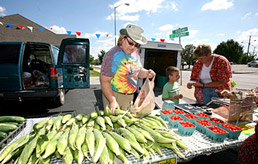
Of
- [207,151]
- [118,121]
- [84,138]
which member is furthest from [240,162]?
[84,138]

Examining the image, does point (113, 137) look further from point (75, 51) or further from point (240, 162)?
point (75, 51)

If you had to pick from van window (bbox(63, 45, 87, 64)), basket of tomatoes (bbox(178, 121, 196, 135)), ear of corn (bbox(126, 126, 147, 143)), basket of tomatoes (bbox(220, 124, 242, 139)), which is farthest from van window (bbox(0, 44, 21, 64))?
basket of tomatoes (bbox(220, 124, 242, 139))

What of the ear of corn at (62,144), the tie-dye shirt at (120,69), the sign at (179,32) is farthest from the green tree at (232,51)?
A: the ear of corn at (62,144)

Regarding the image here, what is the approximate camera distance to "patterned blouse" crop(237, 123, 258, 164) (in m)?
1.36

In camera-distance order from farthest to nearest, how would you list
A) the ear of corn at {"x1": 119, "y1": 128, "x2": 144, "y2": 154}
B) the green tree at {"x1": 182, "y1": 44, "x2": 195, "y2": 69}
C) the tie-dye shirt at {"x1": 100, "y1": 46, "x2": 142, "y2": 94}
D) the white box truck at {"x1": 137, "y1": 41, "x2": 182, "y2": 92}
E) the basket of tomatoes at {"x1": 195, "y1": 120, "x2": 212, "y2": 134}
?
the green tree at {"x1": 182, "y1": 44, "x2": 195, "y2": 69}, the white box truck at {"x1": 137, "y1": 41, "x2": 182, "y2": 92}, the tie-dye shirt at {"x1": 100, "y1": 46, "x2": 142, "y2": 94}, the basket of tomatoes at {"x1": 195, "y1": 120, "x2": 212, "y2": 134}, the ear of corn at {"x1": 119, "y1": 128, "x2": 144, "y2": 154}

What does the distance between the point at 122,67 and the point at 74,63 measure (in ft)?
12.3

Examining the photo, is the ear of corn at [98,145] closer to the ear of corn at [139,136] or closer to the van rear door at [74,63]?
the ear of corn at [139,136]

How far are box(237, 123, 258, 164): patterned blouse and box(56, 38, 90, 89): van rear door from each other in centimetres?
504

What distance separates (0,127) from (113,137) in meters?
1.27

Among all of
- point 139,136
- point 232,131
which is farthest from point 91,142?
point 232,131

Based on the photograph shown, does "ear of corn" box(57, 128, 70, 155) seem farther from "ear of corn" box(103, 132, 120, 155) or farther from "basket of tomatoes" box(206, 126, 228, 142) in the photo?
"basket of tomatoes" box(206, 126, 228, 142)

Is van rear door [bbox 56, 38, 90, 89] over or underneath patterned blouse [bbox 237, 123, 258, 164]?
over

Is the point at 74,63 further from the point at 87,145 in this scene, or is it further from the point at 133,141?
the point at 133,141

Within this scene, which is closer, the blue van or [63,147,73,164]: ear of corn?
[63,147,73,164]: ear of corn
